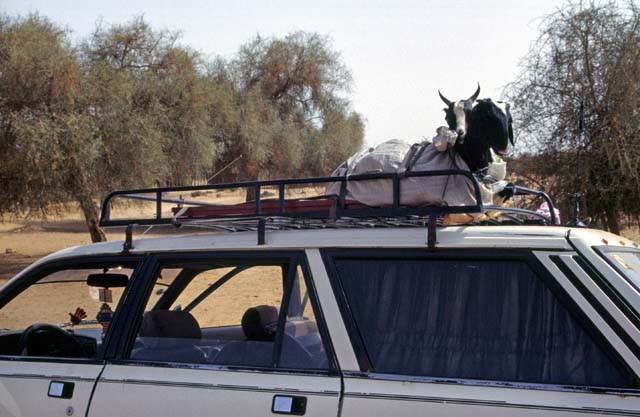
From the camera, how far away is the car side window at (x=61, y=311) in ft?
13.7

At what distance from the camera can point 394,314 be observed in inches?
130

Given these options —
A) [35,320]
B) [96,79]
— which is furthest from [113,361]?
[96,79]

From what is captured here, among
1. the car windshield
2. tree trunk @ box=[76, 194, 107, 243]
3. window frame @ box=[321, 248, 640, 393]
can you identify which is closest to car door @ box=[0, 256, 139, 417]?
window frame @ box=[321, 248, 640, 393]

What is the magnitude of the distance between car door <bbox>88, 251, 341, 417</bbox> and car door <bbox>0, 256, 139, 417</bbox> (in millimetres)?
161

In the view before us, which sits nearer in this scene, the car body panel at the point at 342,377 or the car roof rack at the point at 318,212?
the car body panel at the point at 342,377

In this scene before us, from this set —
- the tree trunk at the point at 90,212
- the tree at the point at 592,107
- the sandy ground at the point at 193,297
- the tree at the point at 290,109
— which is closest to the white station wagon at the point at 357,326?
the sandy ground at the point at 193,297

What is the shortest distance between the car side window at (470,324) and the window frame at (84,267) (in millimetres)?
1077

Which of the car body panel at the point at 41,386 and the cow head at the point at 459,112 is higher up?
the cow head at the point at 459,112

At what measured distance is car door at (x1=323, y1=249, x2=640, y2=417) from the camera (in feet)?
9.36

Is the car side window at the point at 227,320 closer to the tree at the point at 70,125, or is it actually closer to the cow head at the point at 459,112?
the cow head at the point at 459,112

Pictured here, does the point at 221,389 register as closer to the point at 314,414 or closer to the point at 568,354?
the point at 314,414

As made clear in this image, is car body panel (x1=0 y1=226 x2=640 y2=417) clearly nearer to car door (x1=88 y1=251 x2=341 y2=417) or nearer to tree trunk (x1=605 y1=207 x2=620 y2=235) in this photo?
car door (x1=88 y1=251 x2=341 y2=417)

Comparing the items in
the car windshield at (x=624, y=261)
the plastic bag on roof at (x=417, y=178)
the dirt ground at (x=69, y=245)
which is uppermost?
the plastic bag on roof at (x=417, y=178)

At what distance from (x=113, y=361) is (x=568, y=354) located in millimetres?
2017
